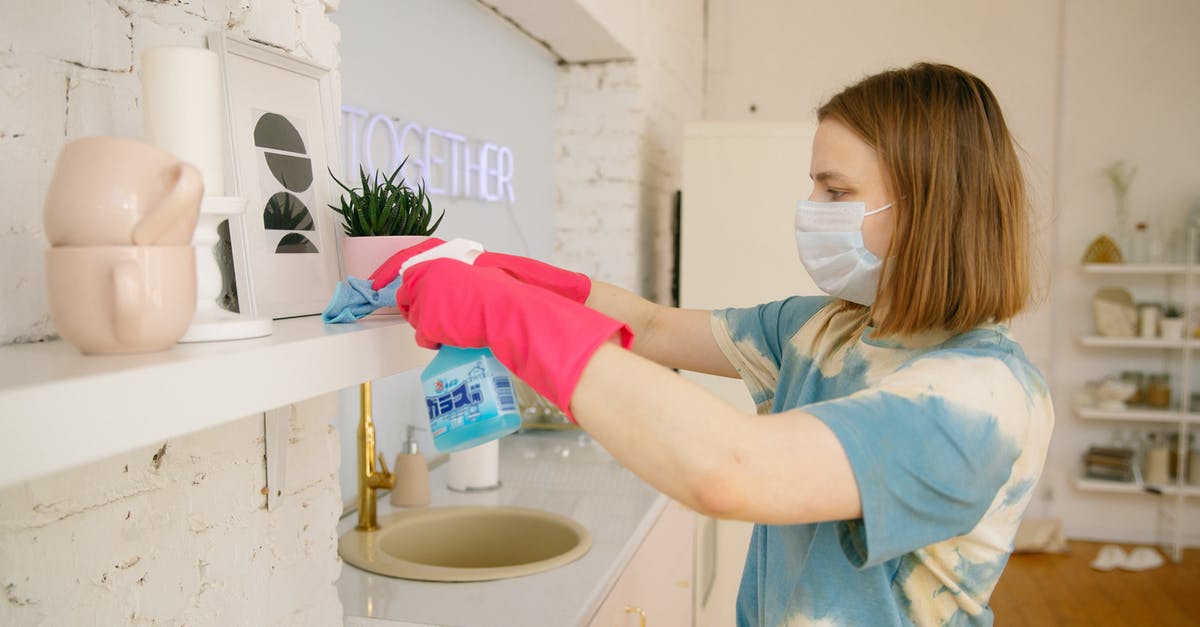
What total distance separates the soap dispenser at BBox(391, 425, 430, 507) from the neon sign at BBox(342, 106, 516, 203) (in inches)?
25.5

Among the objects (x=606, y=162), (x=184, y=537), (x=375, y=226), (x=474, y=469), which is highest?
(x=606, y=162)

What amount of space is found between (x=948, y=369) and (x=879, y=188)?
29cm

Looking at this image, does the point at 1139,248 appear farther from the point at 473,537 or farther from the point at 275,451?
the point at 275,451

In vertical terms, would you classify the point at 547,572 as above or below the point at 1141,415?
above

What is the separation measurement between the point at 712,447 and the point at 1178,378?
5.16 meters

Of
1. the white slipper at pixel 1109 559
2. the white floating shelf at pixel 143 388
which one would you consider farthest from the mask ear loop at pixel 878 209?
the white slipper at pixel 1109 559

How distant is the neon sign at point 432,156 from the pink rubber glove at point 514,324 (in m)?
0.94

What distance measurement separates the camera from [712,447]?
795 mm

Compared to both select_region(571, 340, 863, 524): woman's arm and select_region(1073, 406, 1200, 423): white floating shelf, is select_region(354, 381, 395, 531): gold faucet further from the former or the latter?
select_region(1073, 406, 1200, 423): white floating shelf

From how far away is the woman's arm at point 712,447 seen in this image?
794mm

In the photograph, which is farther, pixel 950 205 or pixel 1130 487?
pixel 1130 487

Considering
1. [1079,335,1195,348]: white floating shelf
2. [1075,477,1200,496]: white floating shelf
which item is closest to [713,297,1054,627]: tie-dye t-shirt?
[1079,335,1195,348]: white floating shelf

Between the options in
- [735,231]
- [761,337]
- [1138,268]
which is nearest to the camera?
[761,337]

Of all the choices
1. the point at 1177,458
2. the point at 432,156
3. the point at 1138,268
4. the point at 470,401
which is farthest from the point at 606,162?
the point at 1177,458
